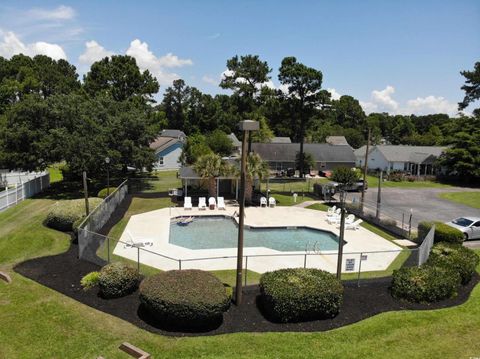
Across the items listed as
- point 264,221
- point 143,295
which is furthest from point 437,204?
point 143,295

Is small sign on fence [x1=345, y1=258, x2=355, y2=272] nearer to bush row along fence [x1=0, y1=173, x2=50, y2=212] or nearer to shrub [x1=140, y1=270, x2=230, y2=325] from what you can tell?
shrub [x1=140, y1=270, x2=230, y2=325]

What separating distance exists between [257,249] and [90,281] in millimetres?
7871

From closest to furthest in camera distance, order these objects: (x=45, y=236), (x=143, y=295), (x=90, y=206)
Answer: (x=143, y=295) < (x=45, y=236) < (x=90, y=206)

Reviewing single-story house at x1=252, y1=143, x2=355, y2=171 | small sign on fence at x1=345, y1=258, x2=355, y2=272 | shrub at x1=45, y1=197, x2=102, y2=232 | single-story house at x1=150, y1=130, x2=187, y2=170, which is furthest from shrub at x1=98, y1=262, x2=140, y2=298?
single-story house at x1=150, y1=130, x2=187, y2=170

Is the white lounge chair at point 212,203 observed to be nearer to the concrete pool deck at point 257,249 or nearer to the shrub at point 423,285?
the concrete pool deck at point 257,249

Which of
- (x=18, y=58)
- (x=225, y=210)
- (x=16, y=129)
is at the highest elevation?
(x=18, y=58)

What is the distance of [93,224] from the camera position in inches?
705

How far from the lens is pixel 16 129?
29.1 meters

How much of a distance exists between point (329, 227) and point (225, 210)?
→ 7.97 meters

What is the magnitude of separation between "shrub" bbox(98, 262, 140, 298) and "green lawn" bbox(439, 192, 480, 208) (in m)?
30.5

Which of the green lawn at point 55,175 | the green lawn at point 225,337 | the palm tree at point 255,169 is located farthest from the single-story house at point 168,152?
the green lawn at point 225,337

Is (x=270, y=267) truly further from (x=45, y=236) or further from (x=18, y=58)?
(x=18, y=58)

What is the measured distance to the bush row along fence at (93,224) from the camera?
1523 centimetres

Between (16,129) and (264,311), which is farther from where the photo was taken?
(16,129)
